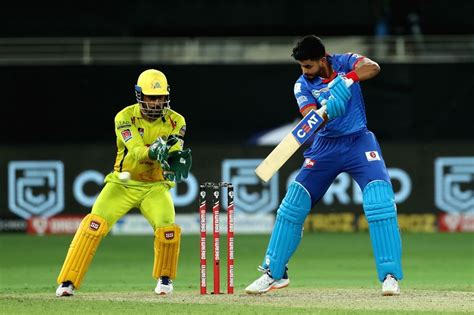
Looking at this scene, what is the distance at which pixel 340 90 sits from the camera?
30.3ft

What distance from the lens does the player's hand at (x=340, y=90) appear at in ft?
30.2

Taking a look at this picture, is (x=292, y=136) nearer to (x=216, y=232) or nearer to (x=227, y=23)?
(x=216, y=232)

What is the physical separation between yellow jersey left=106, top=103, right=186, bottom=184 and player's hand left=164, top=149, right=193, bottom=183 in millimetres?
212

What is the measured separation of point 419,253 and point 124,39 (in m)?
5.82

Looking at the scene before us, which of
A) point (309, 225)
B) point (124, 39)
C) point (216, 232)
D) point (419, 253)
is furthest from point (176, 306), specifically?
point (124, 39)

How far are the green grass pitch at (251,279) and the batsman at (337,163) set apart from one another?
1.02ft

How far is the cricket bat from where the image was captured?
920cm

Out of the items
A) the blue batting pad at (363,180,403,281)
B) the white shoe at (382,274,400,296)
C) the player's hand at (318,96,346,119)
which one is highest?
the player's hand at (318,96,346,119)

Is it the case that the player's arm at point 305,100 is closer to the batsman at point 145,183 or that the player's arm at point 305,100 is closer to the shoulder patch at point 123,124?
the batsman at point 145,183

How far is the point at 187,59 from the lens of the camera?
17766 millimetres

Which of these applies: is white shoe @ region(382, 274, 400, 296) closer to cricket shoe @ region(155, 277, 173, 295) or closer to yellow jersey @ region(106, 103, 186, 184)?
cricket shoe @ region(155, 277, 173, 295)

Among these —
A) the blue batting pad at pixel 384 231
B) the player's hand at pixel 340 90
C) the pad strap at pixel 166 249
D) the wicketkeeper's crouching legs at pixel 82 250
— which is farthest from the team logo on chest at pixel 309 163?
the wicketkeeper's crouching legs at pixel 82 250

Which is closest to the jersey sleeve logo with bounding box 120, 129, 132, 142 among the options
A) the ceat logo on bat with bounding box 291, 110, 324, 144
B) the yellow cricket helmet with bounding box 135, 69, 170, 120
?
the yellow cricket helmet with bounding box 135, 69, 170, 120

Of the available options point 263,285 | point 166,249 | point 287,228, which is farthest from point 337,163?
point 166,249
